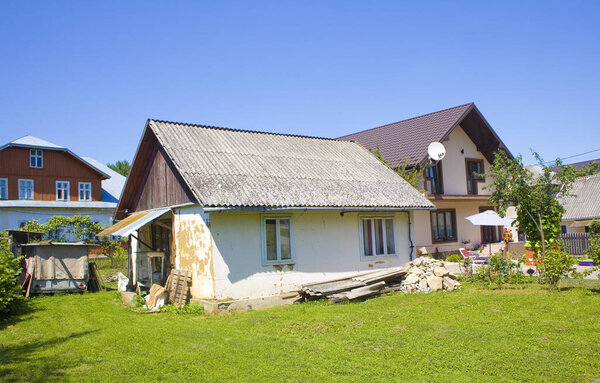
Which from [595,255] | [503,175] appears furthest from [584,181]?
[595,255]

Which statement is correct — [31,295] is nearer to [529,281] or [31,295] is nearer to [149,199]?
[149,199]

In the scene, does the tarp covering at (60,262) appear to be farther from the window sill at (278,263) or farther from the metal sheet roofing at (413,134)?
the metal sheet roofing at (413,134)

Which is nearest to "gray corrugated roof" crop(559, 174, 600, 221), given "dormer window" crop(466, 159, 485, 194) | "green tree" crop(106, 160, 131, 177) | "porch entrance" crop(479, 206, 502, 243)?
"porch entrance" crop(479, 206, 502, 243)

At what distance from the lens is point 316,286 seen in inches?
536

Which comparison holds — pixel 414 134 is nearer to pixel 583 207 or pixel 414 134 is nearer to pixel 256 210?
pixel 256 210

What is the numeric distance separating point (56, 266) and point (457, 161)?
65.3 feet

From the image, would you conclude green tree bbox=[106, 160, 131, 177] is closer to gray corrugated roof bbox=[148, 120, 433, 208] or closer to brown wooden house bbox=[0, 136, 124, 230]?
brown wooden house bbox=[0, 136, 124, 230]

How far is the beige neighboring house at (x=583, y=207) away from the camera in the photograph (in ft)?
111

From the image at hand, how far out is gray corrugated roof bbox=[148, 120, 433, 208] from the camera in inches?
522

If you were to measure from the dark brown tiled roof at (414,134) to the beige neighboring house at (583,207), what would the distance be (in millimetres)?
13147

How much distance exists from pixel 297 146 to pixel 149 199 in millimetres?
5907

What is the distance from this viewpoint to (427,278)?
15.0 m

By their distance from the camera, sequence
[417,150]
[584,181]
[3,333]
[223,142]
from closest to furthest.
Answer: [3,333] → [223,142] → [417,150] → [584,181]

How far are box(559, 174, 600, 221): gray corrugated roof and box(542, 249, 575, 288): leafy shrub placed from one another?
22.6 metres
